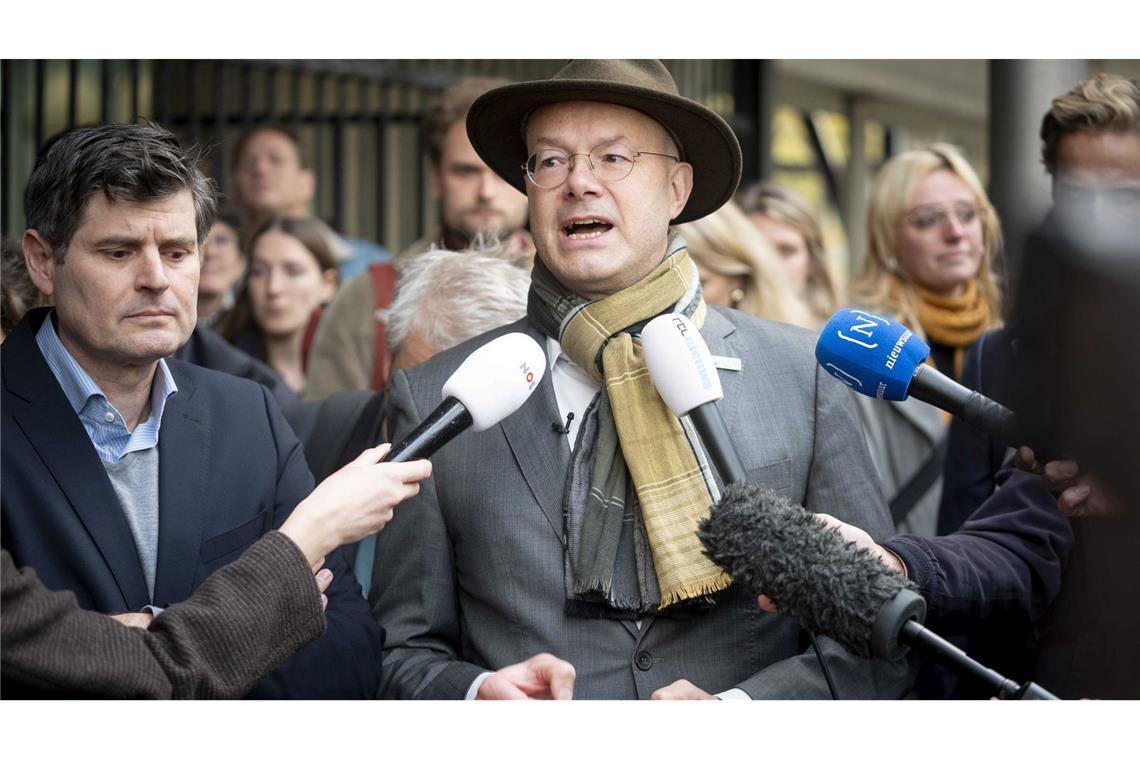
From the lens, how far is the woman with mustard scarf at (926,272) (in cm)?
509

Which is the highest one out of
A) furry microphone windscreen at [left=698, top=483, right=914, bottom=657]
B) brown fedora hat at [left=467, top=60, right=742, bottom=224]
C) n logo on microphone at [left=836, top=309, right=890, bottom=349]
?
brown fedora hat at [left=467, top=60, right=742, bottom=224]

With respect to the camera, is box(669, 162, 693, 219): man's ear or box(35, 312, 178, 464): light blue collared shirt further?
box(669, 162, 693, 219): man's ear

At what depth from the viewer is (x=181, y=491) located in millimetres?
2920

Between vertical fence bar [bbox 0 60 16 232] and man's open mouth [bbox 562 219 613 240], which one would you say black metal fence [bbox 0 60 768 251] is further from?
man's open mouth [bbox 562 219 613 240]

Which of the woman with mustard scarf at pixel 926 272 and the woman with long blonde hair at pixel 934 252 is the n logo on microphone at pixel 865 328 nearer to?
the woman with mustard scarf at pixel 926 272

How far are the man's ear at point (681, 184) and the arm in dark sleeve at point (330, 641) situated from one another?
3.28 feet

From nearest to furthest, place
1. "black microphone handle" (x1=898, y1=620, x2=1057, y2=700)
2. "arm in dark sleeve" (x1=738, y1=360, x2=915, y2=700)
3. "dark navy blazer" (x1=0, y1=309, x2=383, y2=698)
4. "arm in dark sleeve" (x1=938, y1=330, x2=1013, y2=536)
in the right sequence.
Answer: "black microphone handle" (x1=898, y1=620, x2=1057, y2=700) < "dark navy blazer" (x1=0, y1=309, x2=383, y2=698) < "arm in dark sleeve" (x1=738, y1=360, x2=915, y2=700) < "arm in dark sleeve" (x1=938, y1=330, x2=1013, y2=536)

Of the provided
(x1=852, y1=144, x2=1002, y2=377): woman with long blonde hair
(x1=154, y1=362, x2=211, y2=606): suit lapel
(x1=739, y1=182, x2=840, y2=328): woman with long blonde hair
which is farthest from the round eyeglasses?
(x1=739, y1=182, x2=840, y2=328): woman with long blonde hair

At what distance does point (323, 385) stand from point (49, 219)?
2.56 m

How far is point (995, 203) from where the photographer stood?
457 cm

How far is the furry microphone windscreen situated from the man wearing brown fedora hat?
0.44m

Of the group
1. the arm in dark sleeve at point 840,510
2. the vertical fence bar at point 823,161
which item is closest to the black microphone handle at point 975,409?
the arm in dark sleeve at point 840,510

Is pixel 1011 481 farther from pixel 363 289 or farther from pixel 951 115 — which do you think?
pixel 951 115

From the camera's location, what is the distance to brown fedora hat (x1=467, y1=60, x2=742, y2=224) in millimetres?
3173
